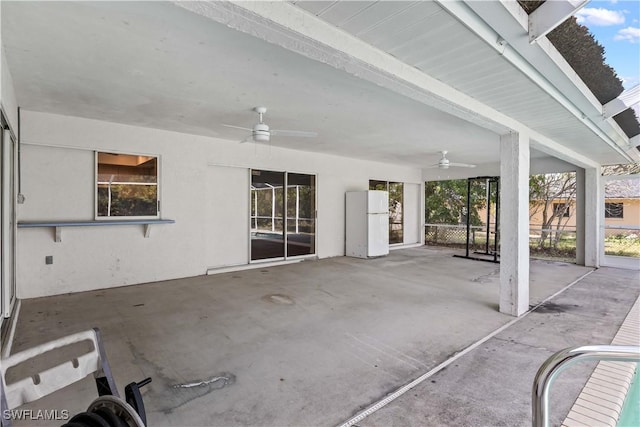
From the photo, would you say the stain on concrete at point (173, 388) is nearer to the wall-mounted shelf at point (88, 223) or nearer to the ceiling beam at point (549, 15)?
the wall-mounted shelf at point (88, 223)

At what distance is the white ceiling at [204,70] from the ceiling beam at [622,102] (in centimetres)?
125

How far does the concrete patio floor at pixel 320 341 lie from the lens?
2092mm

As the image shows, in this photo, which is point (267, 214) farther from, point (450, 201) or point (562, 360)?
point (450, 201)

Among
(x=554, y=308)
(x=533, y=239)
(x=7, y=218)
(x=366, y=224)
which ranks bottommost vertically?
(x=554, y=308)

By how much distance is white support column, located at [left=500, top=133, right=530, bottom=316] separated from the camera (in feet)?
12.9

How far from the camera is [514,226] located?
396 cm

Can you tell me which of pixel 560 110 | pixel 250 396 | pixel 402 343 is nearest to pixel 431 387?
pixel 402 343

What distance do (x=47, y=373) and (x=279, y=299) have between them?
3404 millimetres

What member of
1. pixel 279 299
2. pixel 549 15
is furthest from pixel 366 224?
pixel 549 15

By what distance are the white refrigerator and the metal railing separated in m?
6.52

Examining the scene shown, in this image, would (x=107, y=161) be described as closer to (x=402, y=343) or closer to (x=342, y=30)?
(x=342, y=30)

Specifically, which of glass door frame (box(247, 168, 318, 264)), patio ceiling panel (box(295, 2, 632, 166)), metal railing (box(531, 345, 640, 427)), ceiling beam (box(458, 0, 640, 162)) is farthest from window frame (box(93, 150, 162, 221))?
metal railing (box(531, 345, 640, 427))

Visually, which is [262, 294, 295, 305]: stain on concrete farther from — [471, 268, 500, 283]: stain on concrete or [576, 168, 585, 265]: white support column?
[576, 168, 585, 265]: white support column

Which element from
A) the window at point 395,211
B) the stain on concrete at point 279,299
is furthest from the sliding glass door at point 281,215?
the window at point 395,211
